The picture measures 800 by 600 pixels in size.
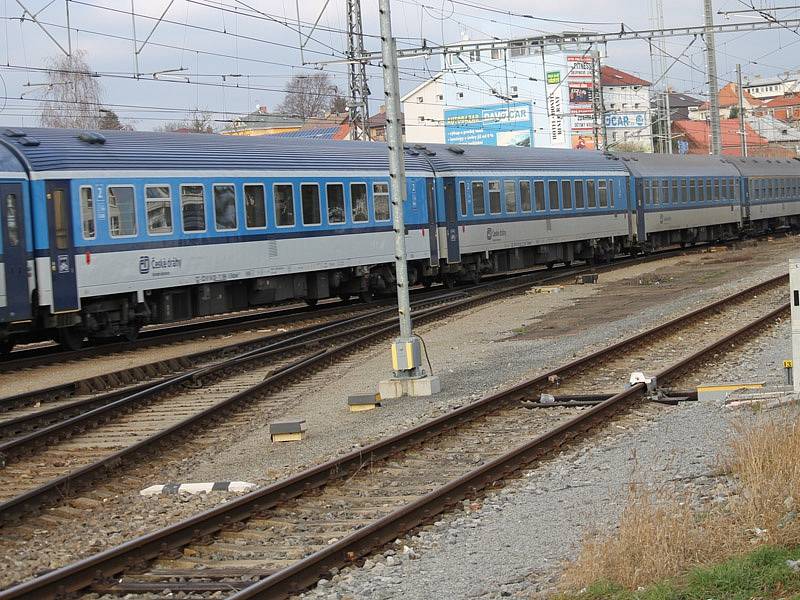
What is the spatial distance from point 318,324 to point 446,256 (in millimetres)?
6414

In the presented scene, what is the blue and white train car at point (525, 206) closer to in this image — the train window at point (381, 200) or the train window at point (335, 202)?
the train window at point (381, 200)

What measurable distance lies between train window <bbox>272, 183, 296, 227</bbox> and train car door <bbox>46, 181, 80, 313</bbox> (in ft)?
16.9

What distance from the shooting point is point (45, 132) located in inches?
714

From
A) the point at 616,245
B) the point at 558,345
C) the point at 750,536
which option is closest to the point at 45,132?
the point at 558,345

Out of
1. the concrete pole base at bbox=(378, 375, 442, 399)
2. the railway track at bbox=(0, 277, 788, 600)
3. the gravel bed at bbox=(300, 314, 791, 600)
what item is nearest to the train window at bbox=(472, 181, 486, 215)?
the railway track at bbox=(0, 277, 788, 600)

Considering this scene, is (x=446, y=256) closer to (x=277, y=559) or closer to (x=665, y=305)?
(x=665, y=305)

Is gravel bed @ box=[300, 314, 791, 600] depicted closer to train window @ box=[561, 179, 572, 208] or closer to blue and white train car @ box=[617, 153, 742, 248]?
train window @ box=[561, 179, 572, 208]

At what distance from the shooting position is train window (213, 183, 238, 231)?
20516mm

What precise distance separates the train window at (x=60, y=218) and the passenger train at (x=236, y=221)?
25 mm

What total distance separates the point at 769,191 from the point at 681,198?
12.2 m

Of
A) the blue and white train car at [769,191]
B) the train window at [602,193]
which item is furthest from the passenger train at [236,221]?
the blue and white train car at [769,191]

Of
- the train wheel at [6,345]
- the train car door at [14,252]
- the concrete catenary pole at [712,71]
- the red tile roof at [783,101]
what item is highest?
the red tile roof at [783,101]

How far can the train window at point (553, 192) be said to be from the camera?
3232 centimetres

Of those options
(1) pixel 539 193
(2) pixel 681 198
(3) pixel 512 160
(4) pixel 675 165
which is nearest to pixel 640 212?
(2) pixel 681 198
